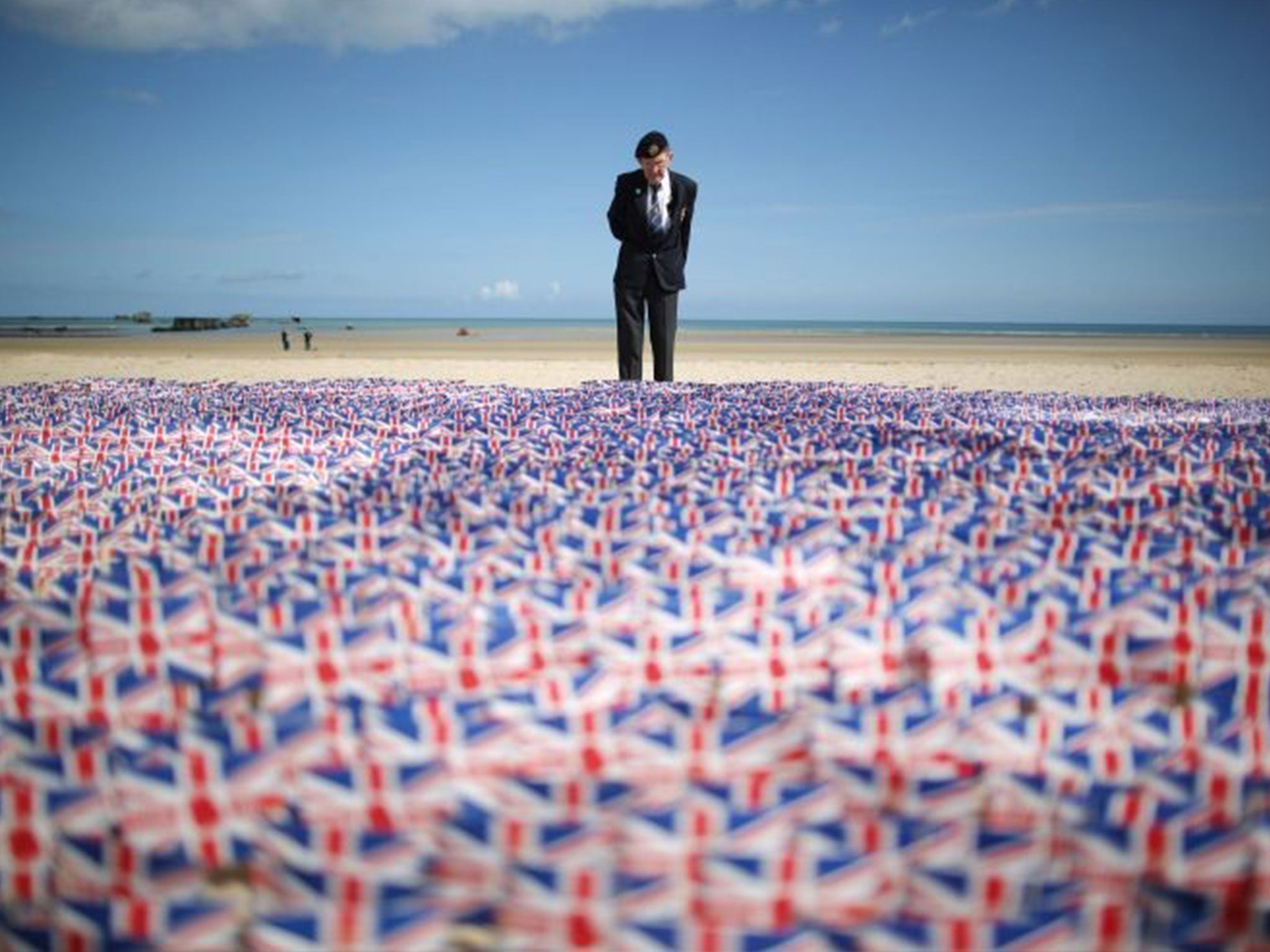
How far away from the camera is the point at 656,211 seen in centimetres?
389

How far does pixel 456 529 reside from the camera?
83 cm

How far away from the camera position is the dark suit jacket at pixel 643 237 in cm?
391

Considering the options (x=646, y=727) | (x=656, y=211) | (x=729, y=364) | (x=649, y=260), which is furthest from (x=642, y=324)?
(x=729, y=364)

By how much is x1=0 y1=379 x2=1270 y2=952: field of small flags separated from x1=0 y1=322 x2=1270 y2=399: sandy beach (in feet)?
14.0

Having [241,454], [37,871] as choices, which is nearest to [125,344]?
[241,454]

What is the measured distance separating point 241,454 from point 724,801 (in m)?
1.35

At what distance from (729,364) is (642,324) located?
6021 millimetres

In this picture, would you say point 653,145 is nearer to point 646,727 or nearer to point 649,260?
point 649,260

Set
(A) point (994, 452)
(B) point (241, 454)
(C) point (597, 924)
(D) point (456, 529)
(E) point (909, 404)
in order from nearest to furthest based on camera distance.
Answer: (C) point (597, 924) < (D) point (456, 529) < (A) point (994, 452) < (B) point (241, 454) < (E) point (909, 404)

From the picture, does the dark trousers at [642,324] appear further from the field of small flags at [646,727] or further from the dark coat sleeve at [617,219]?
the field of small flags at [646,727]

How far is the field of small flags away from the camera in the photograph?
1.59 ft

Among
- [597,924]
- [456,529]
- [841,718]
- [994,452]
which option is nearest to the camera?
[597,924]

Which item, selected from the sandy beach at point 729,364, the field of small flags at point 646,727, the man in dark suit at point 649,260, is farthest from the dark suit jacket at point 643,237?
the field of small flags at point 646,727

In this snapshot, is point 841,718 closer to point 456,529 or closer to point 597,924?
point 597,924
